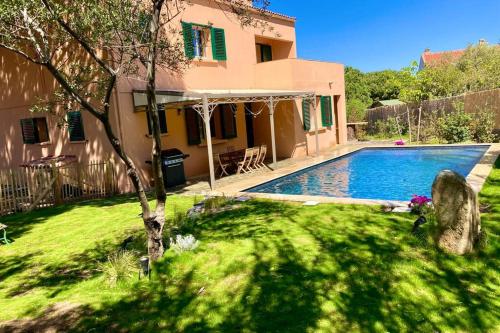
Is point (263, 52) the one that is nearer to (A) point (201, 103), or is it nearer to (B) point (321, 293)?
(A) point (201, 103)

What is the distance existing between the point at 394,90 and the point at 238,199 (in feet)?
128

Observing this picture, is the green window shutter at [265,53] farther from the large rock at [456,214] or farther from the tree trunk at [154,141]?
the large rock at [456,214]

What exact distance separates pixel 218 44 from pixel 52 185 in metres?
8.76

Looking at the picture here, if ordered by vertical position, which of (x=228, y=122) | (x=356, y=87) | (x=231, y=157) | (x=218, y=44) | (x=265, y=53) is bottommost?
(x=231, y=157)

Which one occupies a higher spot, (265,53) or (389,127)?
(265,53)

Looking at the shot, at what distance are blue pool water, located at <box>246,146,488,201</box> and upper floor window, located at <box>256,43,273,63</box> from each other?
694 centimetres

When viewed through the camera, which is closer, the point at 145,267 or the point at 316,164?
the point at 145,267

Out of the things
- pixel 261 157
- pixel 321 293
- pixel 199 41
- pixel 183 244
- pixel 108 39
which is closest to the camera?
pixel 321 293

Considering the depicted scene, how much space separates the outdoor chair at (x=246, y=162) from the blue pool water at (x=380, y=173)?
1.80 m

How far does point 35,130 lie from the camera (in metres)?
16.4

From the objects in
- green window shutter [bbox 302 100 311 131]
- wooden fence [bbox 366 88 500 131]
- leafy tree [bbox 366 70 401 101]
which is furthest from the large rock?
leafy tree [bbox 366 70 401 101]

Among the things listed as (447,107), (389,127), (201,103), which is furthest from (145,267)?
(389,127)

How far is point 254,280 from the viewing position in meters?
5.50

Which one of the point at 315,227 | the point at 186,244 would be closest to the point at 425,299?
the point at 315,227
